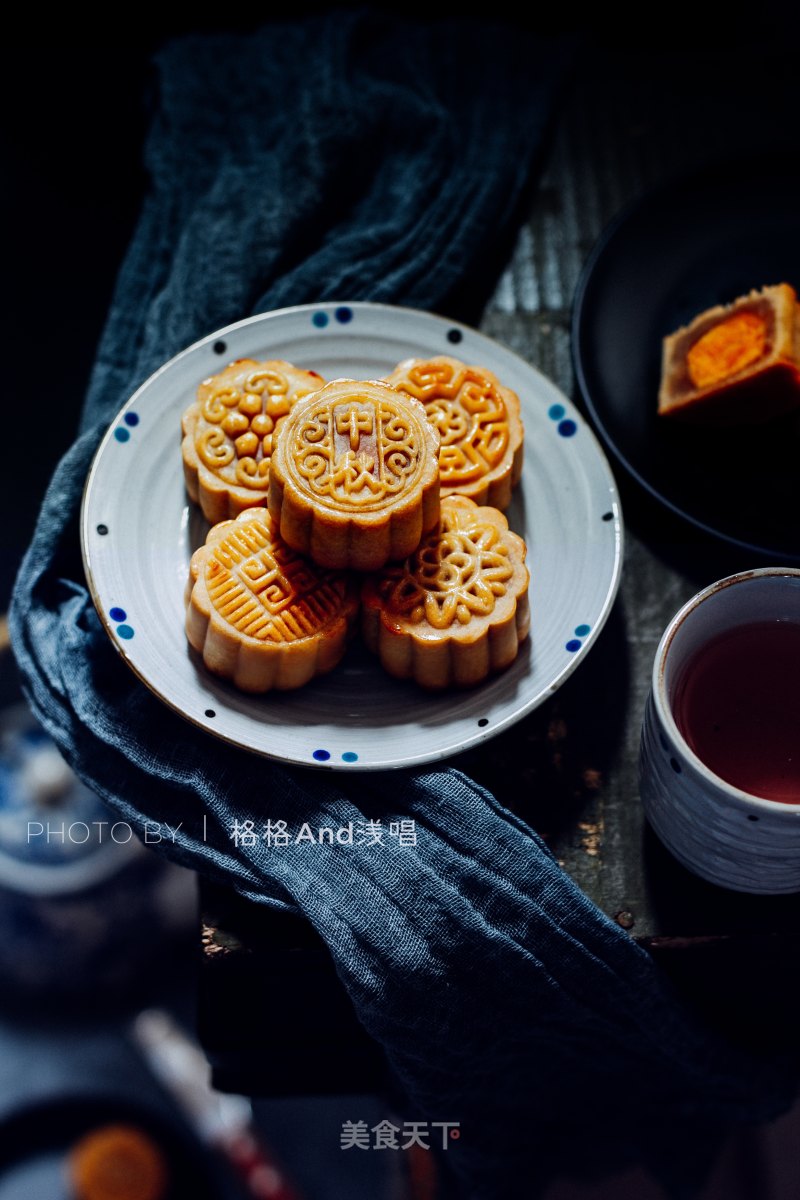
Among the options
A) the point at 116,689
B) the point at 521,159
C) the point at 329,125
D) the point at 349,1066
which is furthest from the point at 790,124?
the point at 349,1066

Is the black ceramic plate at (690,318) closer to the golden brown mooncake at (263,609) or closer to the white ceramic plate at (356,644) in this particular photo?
the white ceramic plate at (356,644)

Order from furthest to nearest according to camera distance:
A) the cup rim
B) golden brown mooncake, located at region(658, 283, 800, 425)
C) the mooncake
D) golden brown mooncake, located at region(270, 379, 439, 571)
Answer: the mooncake, golden brown mooncake, located at region(658, 283, 800, 425), golden brown mooncake, located at region(270, 379, 439, 571), the cup rim

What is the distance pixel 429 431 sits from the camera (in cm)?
94

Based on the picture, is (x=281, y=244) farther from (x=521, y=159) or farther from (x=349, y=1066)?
(x=349, y=1066)

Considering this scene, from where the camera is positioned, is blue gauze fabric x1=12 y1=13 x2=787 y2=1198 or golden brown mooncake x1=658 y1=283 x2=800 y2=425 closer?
blue gauze fabric x1=12 y1=13 x2=787 y2=1198

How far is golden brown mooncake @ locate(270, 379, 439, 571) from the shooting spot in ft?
2.98

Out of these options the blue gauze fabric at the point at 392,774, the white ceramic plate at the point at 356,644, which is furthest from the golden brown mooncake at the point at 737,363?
the blue gauze fabric at the point at 392,774

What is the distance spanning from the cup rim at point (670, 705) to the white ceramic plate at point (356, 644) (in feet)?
0.39

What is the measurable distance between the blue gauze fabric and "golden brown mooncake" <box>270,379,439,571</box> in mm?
188

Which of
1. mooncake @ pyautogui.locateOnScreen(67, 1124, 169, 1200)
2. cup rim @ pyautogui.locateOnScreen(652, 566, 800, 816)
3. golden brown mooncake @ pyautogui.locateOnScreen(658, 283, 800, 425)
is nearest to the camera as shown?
cup rim @ pyautogui.locateOnScreen(652, 566, 800, 816)

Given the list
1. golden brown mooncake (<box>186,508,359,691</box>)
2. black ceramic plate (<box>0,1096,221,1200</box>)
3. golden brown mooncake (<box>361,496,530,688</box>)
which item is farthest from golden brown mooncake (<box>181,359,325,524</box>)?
black ceramic plate (<box>0,1096,221,1200</box>)

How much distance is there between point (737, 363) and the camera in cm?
110

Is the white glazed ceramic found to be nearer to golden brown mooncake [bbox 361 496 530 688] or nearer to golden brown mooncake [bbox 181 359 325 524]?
golden brown mooncake [bbox 361 496 530 688]

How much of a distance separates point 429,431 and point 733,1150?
102 cm
